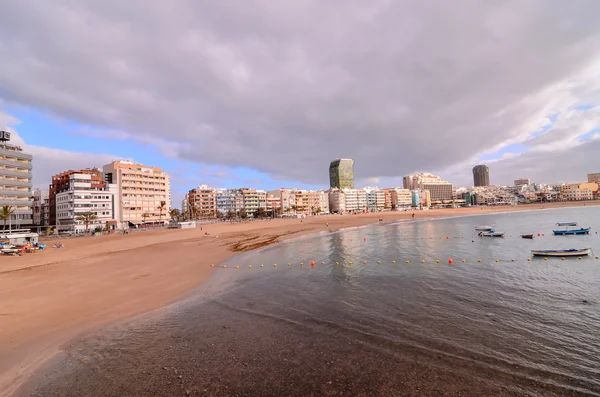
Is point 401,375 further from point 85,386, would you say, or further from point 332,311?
point 85,386

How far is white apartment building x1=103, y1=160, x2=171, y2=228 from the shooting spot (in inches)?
3863

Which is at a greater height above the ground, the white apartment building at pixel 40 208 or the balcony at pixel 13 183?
the balcony at pixel 13 183

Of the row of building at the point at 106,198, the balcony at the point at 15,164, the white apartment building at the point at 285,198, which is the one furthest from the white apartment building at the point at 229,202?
the balcony at the point at 15,164

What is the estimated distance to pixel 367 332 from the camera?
10961 mm

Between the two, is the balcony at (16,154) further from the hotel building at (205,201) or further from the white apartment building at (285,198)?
the white apartment building at (285,198)

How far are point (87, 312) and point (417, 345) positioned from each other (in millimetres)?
15303

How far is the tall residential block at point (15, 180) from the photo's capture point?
66125 mm

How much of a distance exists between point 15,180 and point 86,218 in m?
17.3

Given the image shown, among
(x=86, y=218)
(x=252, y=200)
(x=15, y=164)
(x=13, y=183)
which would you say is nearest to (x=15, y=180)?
(x=13, y=183)

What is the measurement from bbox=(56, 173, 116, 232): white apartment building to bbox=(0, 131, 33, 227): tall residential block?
35.6ft

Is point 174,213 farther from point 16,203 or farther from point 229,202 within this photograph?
point 16,203

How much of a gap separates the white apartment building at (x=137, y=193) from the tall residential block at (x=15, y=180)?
26.3m

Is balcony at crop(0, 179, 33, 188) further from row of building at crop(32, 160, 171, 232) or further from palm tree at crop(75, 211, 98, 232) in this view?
palm tree at crop(75, 211, 98, 232)

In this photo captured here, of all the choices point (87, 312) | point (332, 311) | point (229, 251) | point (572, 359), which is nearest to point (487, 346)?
point (572, 359)
